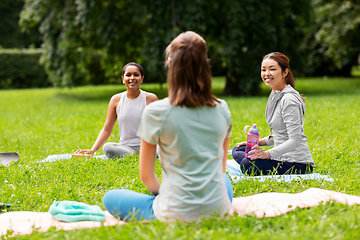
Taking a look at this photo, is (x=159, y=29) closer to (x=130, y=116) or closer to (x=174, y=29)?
(x=174, y=29)

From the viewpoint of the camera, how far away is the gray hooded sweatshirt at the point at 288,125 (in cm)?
366

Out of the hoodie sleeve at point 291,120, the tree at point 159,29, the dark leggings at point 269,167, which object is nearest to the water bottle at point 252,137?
the dark leggings at point 269,167

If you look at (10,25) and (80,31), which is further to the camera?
(10,25)

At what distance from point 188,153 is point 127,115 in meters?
2.59

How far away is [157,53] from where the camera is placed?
1248cm

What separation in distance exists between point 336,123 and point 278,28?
7590 millimetres

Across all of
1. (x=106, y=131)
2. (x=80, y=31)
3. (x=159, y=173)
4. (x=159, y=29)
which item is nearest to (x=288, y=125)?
(x=159, y=173)

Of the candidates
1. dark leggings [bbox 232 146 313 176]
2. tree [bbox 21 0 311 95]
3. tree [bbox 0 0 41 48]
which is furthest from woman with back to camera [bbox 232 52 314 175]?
tree [bbox 0 0 41 48]

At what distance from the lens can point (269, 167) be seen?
4.00 meters

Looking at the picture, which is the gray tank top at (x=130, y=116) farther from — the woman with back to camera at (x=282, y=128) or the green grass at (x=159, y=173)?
the woman with back to camera at (x=282, y=128)

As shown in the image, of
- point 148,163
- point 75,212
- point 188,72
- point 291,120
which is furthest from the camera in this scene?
point 291,120

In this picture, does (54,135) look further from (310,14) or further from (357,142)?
(310,14)

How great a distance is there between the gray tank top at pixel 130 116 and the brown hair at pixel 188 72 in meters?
2.50

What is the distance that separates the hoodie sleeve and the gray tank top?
1.97m
